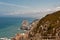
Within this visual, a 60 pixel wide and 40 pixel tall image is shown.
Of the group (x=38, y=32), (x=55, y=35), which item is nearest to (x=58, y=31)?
(x=55, y=35)

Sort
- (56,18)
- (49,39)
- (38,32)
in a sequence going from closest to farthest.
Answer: (49,39) → (38,32) → (56,18)

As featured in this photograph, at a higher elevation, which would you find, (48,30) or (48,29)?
(48,29)

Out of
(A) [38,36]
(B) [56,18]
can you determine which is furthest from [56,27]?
(B) [56,18]

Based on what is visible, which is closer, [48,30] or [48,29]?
[48,30]

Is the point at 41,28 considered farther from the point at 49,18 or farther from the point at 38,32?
the point at 49,18

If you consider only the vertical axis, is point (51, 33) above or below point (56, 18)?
below

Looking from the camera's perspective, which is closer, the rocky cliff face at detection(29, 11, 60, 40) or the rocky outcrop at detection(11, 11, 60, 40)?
the rocky outcrop at detection(11, 11, 60, 40)

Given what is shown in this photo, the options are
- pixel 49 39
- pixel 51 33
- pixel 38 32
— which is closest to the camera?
pixel 49 39

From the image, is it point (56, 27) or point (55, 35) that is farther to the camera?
point (56, 27)

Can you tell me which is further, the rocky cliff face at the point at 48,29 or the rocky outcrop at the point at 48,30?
the rocky cliff face at the point at 48,29
